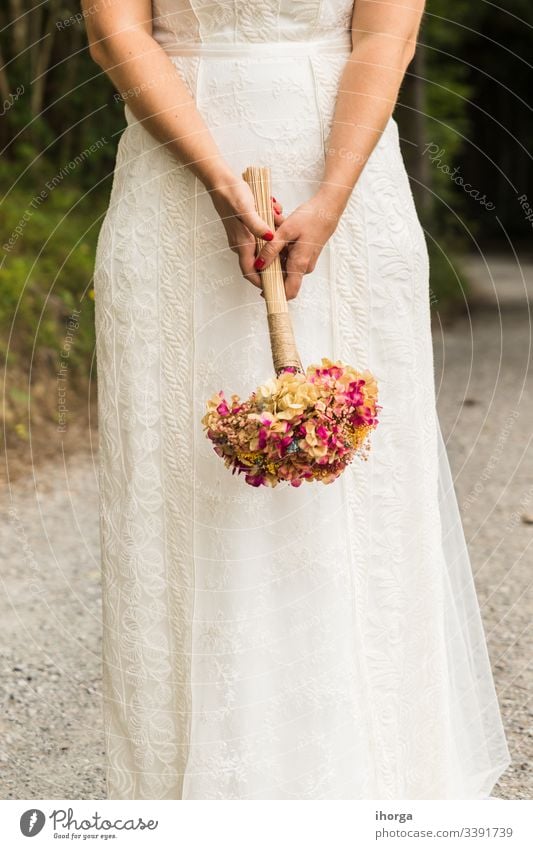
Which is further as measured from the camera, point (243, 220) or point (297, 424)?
point (243, 220)

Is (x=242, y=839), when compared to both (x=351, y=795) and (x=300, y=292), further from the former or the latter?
(x=300, y=292)

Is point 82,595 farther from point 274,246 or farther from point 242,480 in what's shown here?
point 274,246

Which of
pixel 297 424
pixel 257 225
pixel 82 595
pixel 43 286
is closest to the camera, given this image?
pixel 297 424

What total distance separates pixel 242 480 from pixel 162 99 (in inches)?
26.8

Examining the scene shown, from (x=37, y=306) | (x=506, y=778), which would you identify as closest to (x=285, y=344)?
(x=506, y=778)

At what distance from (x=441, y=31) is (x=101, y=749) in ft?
55.6

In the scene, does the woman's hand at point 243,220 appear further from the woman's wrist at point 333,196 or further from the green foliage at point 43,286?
the green foliage at point 43,286

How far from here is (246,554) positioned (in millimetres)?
2010

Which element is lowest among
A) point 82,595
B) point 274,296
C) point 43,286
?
point 82,595

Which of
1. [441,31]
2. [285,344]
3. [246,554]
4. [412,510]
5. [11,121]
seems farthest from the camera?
[441,31]

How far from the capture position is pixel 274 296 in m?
1.89

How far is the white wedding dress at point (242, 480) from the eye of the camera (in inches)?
79.4

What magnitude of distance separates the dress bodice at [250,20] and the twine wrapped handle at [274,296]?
261 millimetres

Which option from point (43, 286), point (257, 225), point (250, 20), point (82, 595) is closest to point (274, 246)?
point (257, 225)
